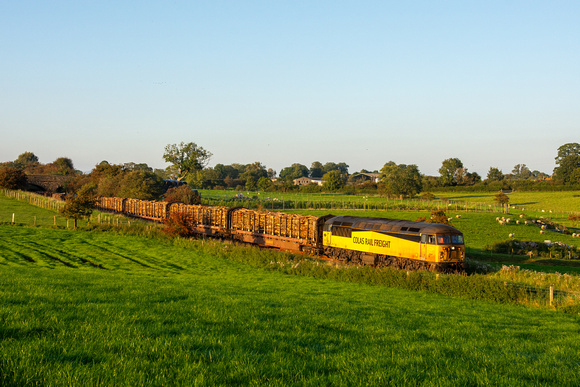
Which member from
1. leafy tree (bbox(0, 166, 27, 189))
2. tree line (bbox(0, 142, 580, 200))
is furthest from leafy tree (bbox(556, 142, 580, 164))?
leafy tree (bbox(0, 166, 27, 189))

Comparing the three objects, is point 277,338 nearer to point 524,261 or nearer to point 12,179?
point 524,261

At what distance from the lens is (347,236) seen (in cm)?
3538

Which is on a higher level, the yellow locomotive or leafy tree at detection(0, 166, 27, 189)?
leafy tree at detection(0, 166, 27, 189)

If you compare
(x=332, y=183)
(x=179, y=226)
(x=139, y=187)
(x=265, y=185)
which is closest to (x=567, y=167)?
(x=332, y=183)

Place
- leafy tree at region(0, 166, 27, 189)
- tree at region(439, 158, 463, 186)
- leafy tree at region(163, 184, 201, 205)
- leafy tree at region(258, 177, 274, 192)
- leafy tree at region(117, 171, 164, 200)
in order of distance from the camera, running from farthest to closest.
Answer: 1. leafy tree at region(258, 177, 274, 192)
2. tree at region(439, 158, 463, 186)
3. leafy tree at region(0, 166, 27, 189)
4. leafy tree at region(117, 171, 164, 200)
5. leafy tree at region(163, 184, 201, 205)

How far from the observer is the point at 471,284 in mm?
22156

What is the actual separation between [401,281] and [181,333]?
17.9 m

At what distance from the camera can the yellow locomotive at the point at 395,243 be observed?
29.6 meters

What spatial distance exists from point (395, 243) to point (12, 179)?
282 feet

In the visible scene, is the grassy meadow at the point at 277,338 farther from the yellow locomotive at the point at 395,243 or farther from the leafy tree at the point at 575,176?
the leafy tree at the point at 575,176

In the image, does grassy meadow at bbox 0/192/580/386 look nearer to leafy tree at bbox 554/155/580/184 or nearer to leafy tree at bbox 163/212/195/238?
leafy tree at bbox 163/212/195/238

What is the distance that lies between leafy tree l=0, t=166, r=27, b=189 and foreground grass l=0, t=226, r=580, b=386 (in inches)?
3415

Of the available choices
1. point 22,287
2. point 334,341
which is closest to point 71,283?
point 22,287

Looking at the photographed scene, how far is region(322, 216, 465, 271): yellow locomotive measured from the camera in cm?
2958
